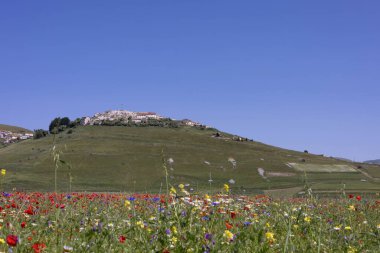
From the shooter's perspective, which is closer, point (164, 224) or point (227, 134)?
point (164, 224)

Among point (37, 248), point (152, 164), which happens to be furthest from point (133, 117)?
point (37, 248)

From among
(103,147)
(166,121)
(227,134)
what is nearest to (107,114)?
(166,121)

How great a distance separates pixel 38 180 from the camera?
4791 centimetres

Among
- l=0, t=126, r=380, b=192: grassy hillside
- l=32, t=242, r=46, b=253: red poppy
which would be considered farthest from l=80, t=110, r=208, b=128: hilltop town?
l=32, t=242, r=46, b=253: red poppy


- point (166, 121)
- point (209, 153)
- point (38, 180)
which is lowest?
point (38, 180)

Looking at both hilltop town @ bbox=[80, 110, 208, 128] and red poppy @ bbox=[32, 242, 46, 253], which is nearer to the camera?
red poppy @ bbox=[32, 242, 46, 253]

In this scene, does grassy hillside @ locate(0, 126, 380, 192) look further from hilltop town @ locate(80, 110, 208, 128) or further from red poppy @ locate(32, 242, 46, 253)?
red poppy @ locate(32, 242, 46, 253)

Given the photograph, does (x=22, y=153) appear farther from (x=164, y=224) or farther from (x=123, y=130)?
(x=164, y=224)

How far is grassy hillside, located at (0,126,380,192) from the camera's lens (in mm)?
51469

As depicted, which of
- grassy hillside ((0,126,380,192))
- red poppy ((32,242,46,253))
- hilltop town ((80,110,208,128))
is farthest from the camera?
hilltop town ((80,110,208,128))

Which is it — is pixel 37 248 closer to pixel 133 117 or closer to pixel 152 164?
pixel 152 164

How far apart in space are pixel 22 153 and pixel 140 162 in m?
21.5

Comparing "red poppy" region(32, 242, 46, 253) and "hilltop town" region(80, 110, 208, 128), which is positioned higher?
"hilltop town" region(80, 110, 208, 128)

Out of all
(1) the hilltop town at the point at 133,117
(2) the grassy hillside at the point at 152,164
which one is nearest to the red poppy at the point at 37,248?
(2) the grassy hillside at the point at 152,164
